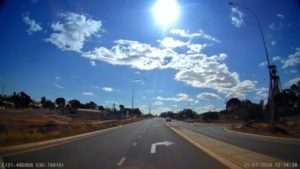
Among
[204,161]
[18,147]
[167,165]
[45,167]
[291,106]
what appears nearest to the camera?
[45,167]

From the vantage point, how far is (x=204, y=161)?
1584 cm

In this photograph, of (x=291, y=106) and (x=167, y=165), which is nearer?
(x=167, y=165)

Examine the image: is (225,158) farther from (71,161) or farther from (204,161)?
(71,161)

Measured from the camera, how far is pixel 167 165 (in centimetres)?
1453

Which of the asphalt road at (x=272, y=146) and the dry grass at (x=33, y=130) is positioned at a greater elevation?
the dry grass at (x=33, y=130)

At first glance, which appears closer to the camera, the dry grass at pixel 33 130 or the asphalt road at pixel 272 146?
the asphalt road at pixel 272 146

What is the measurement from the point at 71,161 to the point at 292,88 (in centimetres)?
13024

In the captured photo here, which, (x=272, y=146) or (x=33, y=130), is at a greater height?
(x=33, y=130)

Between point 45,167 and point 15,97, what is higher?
point 15,97

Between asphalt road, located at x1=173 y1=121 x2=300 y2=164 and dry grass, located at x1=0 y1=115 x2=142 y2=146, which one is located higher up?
dry grass, located at x1=0 y1=115 x2=142 y2=146

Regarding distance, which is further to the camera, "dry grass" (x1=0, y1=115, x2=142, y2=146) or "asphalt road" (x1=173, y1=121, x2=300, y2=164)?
"dry grass" (x1=0, y1=115, x2=142, y2=146)

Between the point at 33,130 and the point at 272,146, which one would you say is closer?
A: the point at 272,146

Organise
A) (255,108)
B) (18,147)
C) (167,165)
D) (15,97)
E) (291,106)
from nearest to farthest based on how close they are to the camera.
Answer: (167,165) → (18,147) → (291,106) → (255,108) → (15,97)

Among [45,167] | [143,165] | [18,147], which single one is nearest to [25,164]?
[45,167]
